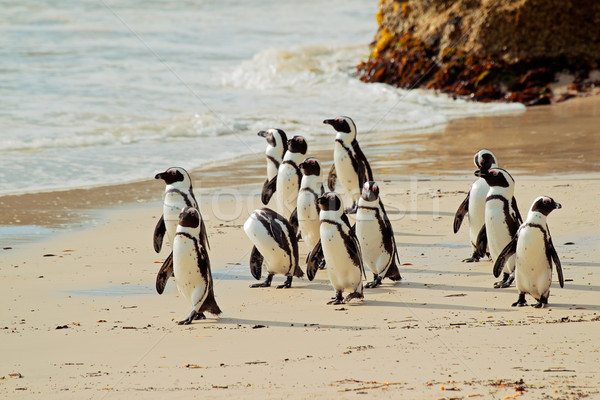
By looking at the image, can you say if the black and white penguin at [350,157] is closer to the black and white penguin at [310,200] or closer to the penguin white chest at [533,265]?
the black and white penguin at [310,200]

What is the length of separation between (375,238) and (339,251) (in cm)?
45

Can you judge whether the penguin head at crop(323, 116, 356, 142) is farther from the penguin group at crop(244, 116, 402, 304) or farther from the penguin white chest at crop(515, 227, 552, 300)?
the penguin white chest at crop(515, 227, 552, 300)

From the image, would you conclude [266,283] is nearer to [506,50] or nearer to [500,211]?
[500,211]

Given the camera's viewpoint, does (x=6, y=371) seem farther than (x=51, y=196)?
No

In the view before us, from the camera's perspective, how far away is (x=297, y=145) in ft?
22.7

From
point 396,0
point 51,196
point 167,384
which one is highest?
point 396,0

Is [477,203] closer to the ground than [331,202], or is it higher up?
closer to the ground

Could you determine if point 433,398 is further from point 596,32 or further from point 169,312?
point 596,32

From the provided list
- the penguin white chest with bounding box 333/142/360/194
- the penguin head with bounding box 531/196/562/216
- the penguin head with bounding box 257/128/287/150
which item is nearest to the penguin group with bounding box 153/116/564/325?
the penguin head with bounding box 531/196/562/216

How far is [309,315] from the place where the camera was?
4.85 meters

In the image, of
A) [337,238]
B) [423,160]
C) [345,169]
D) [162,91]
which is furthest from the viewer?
[162,91]

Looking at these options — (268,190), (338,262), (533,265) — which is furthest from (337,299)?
(268,190)

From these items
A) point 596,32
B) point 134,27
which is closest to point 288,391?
point 596,32

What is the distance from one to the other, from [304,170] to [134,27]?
23.5m
